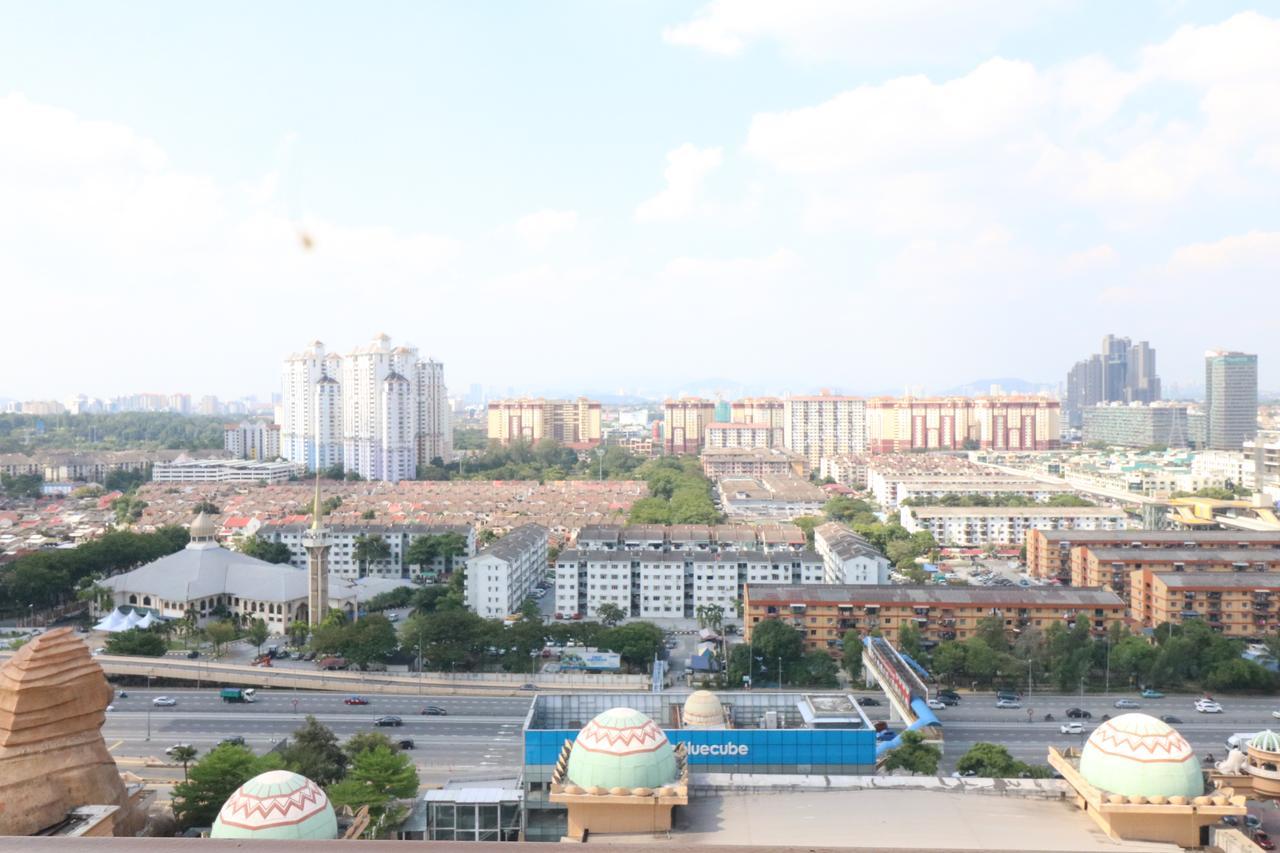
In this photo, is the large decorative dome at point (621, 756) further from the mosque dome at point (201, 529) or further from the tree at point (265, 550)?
the tree at point (265, 550)

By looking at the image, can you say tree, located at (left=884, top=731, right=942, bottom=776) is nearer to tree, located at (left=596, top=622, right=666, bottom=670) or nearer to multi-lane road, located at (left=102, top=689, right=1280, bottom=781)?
multi-lane road, located at (left=102, top=689, right=1280, bottom=781)

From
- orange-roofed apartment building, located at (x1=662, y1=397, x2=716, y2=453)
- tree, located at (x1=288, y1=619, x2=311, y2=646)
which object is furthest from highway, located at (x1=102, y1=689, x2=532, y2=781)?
orange-roofed apartment building, located at (x1=662, y1=397, x2=716, y2=453)

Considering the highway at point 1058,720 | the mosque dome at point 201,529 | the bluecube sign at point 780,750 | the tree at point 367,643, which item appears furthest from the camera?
the mosque dome at point 201,529

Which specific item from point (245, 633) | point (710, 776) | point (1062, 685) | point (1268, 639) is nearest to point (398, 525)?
point (245, 633)

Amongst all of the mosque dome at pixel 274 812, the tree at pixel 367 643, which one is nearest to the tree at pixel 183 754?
the tree at pixel 367 643

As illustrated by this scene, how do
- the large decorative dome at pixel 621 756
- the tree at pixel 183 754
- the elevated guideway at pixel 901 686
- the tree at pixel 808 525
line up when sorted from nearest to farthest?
1. the large decorative dome at pixel 621 756
2. the tree at pixel 183 754
3. the elevated guideway at pixel 901 686
4. the tree at pixel 808 525
